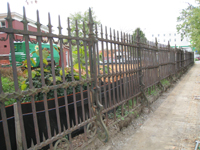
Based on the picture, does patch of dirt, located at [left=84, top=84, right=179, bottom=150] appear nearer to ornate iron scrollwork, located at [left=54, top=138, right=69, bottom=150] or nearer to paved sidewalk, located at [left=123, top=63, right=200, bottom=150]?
paved sidewalk, located at [left=123, top=63, right=200, bottom=150]

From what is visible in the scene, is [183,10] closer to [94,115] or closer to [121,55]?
[121,55]

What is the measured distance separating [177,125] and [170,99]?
8.52ft

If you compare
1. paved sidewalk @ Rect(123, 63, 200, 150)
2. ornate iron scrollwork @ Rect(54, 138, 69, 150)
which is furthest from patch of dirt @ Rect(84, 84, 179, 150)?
ornate iron scrollwork @ Rect(54, 138, 69, 150)

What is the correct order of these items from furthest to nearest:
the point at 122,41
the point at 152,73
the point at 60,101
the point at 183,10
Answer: the point at 183,10 → the point at 152,73 → the point at 122,41 → the point at 60,101

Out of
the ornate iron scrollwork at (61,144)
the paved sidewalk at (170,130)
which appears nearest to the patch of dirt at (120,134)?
the paved sidewalk at (170,130)

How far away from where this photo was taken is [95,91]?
9.66 ft

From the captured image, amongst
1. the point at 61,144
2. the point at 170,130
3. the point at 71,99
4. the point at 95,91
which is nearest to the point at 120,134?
the point at 170,130

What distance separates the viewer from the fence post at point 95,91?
2.86 m

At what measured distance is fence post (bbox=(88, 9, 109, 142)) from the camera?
2.86 meters

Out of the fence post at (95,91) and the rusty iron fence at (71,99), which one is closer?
the rusty iron fence at (71,99)

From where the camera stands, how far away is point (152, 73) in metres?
6.18

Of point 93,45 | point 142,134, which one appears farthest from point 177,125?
point 93,45

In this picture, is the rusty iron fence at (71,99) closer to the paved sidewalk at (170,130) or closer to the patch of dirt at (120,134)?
the patch of dirt at (120,134)

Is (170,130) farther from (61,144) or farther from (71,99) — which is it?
(61,144)
